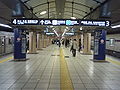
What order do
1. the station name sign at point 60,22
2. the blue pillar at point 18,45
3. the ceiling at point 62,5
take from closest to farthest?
the ceiling at point 62,5 → the station name sign at point 60,22 → the blue pillar at point 18,45

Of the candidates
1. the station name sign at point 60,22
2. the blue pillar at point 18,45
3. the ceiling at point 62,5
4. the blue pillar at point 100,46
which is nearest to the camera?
the ceiling at point 62,5

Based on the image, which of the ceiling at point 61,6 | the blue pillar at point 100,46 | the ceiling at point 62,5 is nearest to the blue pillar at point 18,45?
the ceiling at point 61,6

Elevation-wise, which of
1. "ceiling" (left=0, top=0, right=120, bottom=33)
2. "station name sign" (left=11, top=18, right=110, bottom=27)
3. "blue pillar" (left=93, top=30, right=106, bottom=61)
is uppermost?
"ceiling" (left=0, top=0, right=120, bottom=33)

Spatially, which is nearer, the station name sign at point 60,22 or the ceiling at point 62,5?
the ceiling at point 62,5

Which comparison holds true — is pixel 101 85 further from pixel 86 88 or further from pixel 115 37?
pixel 115 37

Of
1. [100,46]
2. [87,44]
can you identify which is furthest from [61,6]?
[87,44]

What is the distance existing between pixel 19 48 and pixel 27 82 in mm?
6585

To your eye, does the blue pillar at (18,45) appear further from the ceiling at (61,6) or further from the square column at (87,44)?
the square column at (87,44)

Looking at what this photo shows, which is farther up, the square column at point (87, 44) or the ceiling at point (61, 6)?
the ceiling at point (61, 6)

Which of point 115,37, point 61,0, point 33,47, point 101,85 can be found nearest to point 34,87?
point 101,85

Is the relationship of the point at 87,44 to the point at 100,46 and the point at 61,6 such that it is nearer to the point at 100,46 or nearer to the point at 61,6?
the point at 100,46

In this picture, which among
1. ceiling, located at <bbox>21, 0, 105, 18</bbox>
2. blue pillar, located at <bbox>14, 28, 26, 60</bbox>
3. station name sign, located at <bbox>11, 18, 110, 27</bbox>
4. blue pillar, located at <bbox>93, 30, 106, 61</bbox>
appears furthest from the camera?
blue pillar, located at <bbox>93, 30, 106, 61</bbox>

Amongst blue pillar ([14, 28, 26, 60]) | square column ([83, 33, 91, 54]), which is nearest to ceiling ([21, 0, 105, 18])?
blue pillar ([14, 28, 26, 60])

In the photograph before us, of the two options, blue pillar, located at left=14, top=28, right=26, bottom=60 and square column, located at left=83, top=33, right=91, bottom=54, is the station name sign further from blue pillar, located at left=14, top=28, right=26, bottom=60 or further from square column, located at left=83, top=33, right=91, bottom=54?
square column, located at left=83, top=33, right=91, bottom=54
